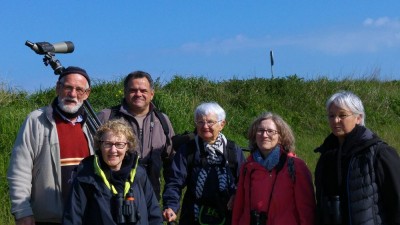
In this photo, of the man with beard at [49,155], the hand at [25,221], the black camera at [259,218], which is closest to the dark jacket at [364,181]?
the black camera at [259,218]

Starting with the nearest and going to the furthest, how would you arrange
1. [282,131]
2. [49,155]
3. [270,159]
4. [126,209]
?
[126,209] < [49,155] < [270,159] < [282,131]

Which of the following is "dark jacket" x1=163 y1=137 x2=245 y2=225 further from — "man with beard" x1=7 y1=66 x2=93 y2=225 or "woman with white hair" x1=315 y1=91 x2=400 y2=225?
"woman with white hair" x1=315 y1=91 x2=400 y2=225

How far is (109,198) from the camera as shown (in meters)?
4.59

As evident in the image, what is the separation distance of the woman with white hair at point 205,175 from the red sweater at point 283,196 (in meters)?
0.45

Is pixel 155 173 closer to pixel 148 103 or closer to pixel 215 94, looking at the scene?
pixel 148 103

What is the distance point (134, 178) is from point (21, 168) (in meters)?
0.81

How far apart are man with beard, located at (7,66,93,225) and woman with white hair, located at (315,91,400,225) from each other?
178cm

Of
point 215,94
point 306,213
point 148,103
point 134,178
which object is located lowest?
point 306,213

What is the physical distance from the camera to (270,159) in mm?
4957

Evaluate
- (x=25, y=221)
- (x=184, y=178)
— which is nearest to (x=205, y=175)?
(x=184, y=178)

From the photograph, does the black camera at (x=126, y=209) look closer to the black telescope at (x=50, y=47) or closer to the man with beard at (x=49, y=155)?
the man with beard at (x=49, y=155)

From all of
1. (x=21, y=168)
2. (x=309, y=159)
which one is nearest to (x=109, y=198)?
(x=21, y=168)

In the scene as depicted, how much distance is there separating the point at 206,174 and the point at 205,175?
12 mm

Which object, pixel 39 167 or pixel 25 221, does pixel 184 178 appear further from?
pixel 25 221
